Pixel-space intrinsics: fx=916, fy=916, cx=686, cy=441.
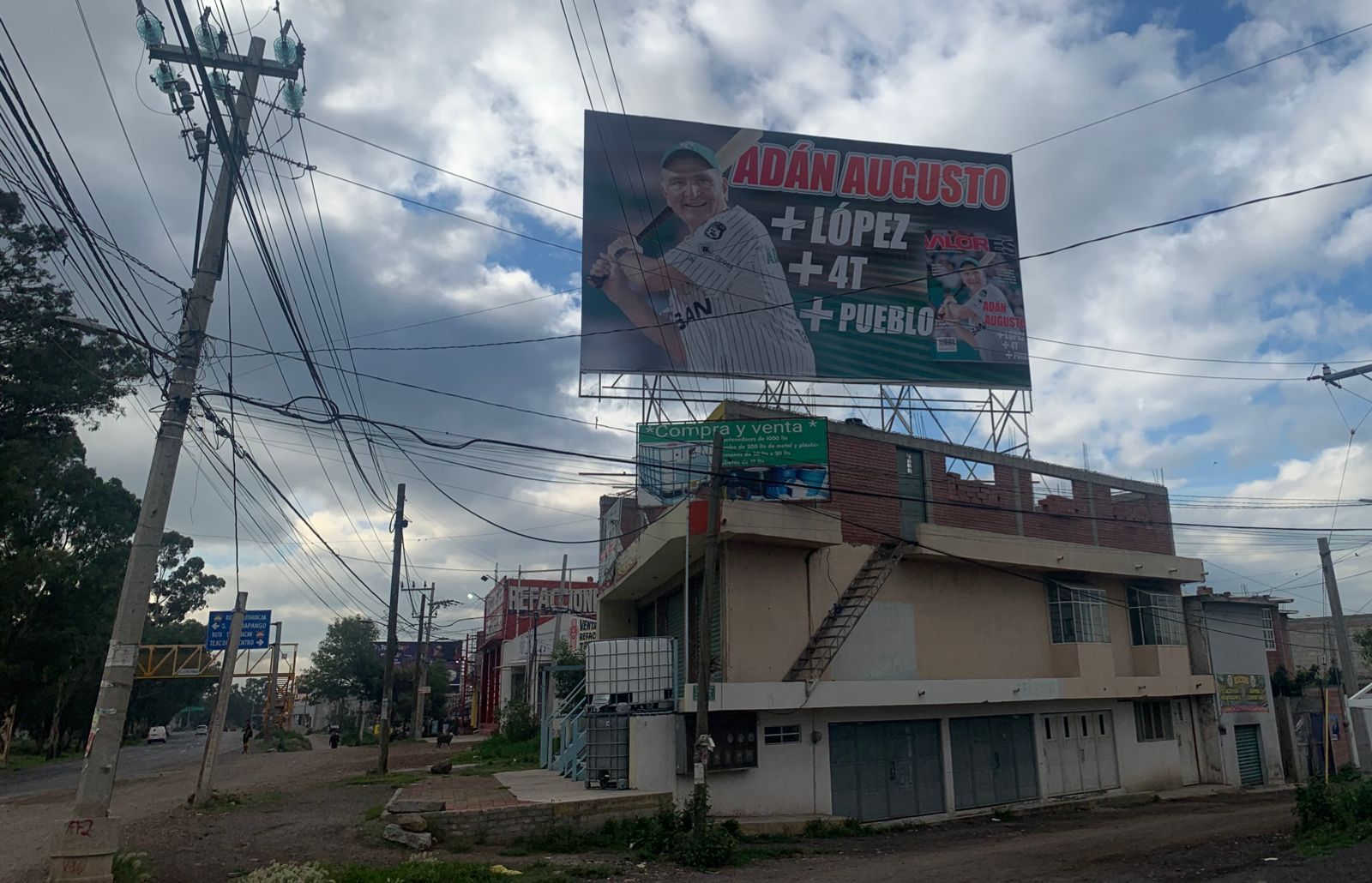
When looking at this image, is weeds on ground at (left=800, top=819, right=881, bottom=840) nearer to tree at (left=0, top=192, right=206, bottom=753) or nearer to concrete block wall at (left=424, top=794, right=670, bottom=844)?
concrete block wall at (left=424, top=794, right=670, bottom=844)

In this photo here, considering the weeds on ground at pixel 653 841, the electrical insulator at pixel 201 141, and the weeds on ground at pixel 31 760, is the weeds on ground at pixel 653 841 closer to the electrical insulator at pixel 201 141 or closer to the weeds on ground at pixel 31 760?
the electrical insulator at pixel 201 141

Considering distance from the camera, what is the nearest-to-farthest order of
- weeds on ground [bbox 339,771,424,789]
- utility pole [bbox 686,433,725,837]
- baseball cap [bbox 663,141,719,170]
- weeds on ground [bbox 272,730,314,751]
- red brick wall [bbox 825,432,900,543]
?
utility pole [bbox 686,433,725,837], red brick wall [bbox 825,432,900,543], weeds on ground [bbox 339,771,424,789], baseball cap [bbox 663,141,719,170], weeds on ground [bbox 272,730,314,751]

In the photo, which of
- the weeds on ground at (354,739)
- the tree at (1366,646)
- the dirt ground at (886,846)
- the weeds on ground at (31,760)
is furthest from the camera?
the weeds on ground at (354,739)

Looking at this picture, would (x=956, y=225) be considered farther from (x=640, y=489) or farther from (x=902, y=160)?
(x=640, y=489)

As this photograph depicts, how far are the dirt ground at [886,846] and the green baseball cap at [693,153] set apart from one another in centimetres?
1916

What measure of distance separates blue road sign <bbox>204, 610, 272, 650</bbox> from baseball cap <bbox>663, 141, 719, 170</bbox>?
21.3 metres

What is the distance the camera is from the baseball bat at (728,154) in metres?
27.2

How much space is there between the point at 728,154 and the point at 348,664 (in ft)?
182

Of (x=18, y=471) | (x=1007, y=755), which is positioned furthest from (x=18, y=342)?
(x=1007, y=755)

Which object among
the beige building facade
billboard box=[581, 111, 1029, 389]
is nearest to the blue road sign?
the beige building facade

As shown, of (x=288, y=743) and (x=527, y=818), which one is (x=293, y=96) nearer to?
(x=527, y=818)

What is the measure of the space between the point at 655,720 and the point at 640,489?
19.9ft

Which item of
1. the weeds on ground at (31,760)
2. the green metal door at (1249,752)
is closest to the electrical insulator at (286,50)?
the green metal door at (1249,752)

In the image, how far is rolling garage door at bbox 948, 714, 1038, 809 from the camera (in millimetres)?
24250
